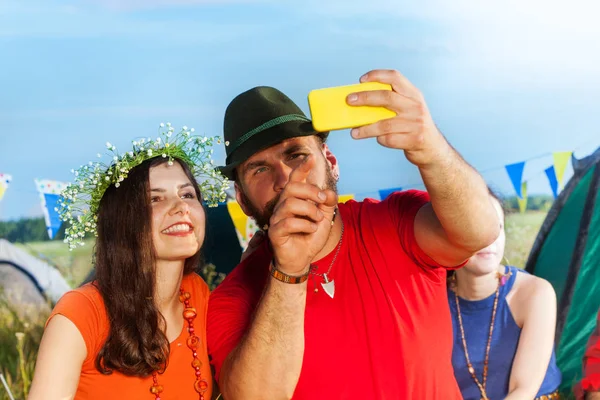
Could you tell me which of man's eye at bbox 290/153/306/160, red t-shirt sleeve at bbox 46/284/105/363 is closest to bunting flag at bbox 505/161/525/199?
man's eye at bbox 290/153/306/160

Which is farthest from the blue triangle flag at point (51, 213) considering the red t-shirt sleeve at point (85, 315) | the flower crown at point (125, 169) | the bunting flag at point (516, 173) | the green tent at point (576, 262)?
the green tent at point (576, 262)

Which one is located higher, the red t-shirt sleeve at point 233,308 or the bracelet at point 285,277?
the bracelet at point 285,277

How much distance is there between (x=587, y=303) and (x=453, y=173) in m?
2.42

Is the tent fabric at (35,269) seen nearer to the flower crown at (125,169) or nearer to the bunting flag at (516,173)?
the flower crown at (125,169)

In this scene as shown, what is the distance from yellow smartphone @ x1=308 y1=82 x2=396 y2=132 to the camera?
4.30 feet

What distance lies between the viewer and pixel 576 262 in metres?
3.61

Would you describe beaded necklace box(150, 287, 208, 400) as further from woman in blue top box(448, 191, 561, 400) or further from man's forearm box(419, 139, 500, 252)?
woman in blue top box(448, 191, 561, 400)

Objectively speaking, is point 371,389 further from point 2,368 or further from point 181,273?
point 2,368

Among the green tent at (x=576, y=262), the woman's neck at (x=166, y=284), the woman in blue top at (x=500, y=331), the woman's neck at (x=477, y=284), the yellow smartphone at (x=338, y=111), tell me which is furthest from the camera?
the green tent at (x=576, y=262)

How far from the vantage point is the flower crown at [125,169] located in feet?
7.68

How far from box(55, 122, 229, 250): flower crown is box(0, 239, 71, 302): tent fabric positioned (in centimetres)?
165

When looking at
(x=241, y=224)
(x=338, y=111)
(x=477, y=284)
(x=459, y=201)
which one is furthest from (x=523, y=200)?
(x=338, y=111)

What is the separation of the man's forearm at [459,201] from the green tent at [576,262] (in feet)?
7.15

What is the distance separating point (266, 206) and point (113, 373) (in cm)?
70
